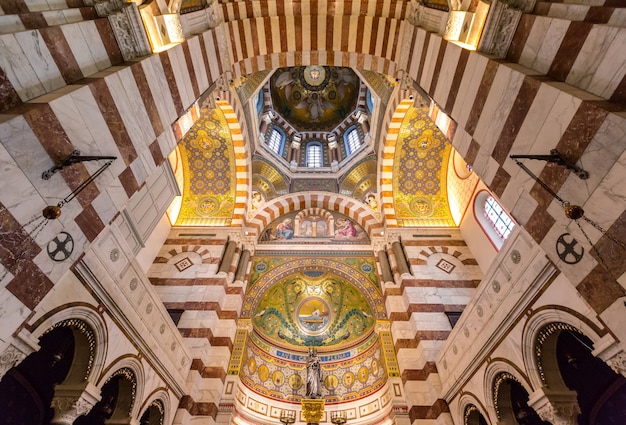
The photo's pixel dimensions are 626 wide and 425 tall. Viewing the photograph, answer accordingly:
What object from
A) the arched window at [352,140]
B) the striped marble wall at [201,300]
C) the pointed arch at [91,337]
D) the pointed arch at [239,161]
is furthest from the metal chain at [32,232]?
the arched window at [352,140]

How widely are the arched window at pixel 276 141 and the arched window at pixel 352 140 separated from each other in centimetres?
376

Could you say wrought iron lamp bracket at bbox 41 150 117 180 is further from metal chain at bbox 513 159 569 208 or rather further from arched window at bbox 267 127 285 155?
arched window at bbox 267 127 285 155

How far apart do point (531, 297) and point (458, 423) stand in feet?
12.5

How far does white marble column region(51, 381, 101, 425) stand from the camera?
13.6ft

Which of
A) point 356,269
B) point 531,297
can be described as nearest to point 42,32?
point 531,297

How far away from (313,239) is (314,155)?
640 centimetres

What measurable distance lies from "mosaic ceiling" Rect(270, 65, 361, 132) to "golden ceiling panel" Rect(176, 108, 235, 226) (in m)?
7.20

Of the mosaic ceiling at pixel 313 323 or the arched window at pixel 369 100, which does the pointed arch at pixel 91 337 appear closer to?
the mosaic ceiling at pixel 313 323

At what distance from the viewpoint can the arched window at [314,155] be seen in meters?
16.7

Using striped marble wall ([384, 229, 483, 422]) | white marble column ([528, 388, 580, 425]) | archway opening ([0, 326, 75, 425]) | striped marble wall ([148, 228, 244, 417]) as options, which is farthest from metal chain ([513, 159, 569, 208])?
striped marble wall ([148, 228, 244, 417])

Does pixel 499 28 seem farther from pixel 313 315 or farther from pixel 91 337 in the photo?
pixel 313 315

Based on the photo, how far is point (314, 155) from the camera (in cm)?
1725

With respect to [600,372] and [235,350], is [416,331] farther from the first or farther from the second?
[235,350]

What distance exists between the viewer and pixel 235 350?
30.0ft
